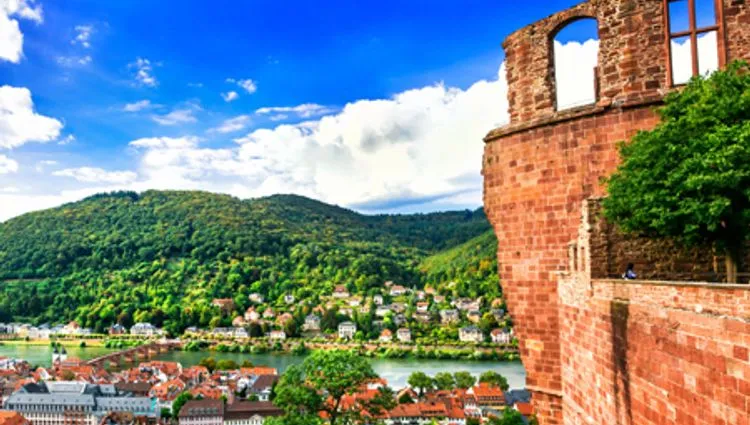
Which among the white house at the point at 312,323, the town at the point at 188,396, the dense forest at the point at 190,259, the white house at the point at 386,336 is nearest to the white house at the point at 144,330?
the dense forest at the point at 190,259

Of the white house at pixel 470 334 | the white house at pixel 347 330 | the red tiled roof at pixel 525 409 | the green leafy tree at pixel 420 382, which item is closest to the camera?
the red tiled roof at pixel 525 409

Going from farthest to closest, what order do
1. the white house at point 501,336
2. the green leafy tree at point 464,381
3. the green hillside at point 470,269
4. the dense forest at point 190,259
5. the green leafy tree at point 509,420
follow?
the dense forest at point 190,259 < the green hillside at point 470,269 < the white house at point 501,336 < the green leafy tree at point 464,381 < the green leafy tree at point 509,420

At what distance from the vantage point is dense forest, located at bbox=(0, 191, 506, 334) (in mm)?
96750

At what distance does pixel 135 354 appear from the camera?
76938 mm

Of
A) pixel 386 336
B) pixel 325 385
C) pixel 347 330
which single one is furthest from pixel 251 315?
pixel 325 385

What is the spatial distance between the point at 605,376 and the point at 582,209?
1.78 metres

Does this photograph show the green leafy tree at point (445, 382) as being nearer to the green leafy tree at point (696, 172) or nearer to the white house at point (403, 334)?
the white house at point (403, 334)

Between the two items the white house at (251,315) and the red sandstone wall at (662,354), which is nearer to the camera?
the red sandstone wall at (662,354)

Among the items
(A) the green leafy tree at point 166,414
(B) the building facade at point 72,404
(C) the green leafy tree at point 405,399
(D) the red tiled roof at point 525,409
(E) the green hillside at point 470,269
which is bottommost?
(A) the green leafy tree at point 166,414

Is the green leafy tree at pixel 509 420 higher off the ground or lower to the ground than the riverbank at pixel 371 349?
higher

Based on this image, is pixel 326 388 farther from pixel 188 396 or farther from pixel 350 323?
pixel 350 323

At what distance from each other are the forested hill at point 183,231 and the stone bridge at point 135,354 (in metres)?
32.7

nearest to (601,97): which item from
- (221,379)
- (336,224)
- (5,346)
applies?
(221,379)

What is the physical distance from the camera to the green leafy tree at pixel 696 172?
5.58 metres
